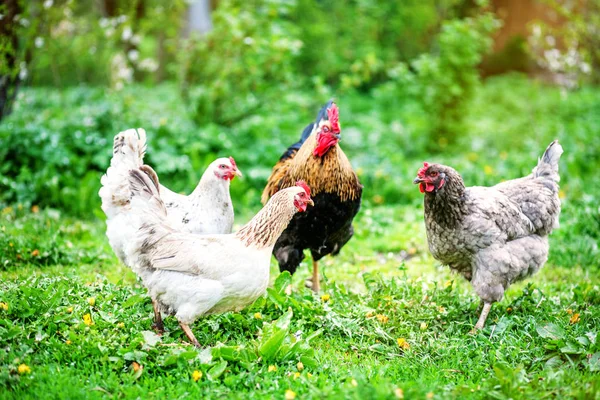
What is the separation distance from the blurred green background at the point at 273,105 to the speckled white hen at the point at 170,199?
77.4 inches

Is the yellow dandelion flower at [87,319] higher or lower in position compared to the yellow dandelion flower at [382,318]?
higher

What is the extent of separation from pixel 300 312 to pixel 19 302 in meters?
1.97

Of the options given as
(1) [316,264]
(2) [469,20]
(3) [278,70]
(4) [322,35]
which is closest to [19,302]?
(1) [316,264]

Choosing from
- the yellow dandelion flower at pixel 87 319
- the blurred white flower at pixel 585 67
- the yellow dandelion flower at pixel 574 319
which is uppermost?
the blurred white flower at pixel 585 67

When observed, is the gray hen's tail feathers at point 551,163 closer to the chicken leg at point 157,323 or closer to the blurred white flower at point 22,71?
the chicken leg at point 157,323

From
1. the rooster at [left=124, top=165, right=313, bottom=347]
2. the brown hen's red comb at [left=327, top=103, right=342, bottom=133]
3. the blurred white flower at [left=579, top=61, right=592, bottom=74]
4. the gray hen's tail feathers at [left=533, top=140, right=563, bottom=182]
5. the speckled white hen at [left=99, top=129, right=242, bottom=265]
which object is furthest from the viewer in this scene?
the blurred white flower at [left=579, top=61, right=592, bottom=74]

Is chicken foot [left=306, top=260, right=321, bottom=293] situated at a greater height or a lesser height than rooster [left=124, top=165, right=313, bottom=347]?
lesser

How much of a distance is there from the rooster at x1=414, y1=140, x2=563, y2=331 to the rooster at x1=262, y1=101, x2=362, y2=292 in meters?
0.67

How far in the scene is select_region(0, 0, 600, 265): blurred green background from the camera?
6879 millimetres

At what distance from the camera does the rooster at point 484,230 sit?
4246 millimetres

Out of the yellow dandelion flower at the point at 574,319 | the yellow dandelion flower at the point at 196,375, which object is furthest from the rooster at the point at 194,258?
the yellow dandelion flower at the point at 574,319

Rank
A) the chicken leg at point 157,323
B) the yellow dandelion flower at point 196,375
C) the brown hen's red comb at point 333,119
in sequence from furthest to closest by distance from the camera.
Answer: the brown hen's red comb at point 333,119
the chicken leg at point 157,323
the yellow dandelion flower at point 196,375

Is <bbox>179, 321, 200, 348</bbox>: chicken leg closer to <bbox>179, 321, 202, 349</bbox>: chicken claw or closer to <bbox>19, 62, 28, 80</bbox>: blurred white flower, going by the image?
<bbox>179, 321, 202, 349</bbox>: chicken claw

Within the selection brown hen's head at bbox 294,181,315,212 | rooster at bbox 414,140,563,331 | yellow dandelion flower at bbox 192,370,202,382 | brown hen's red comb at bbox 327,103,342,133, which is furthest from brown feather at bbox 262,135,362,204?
yellow dandelion flower at bbox 192,370,202,382
